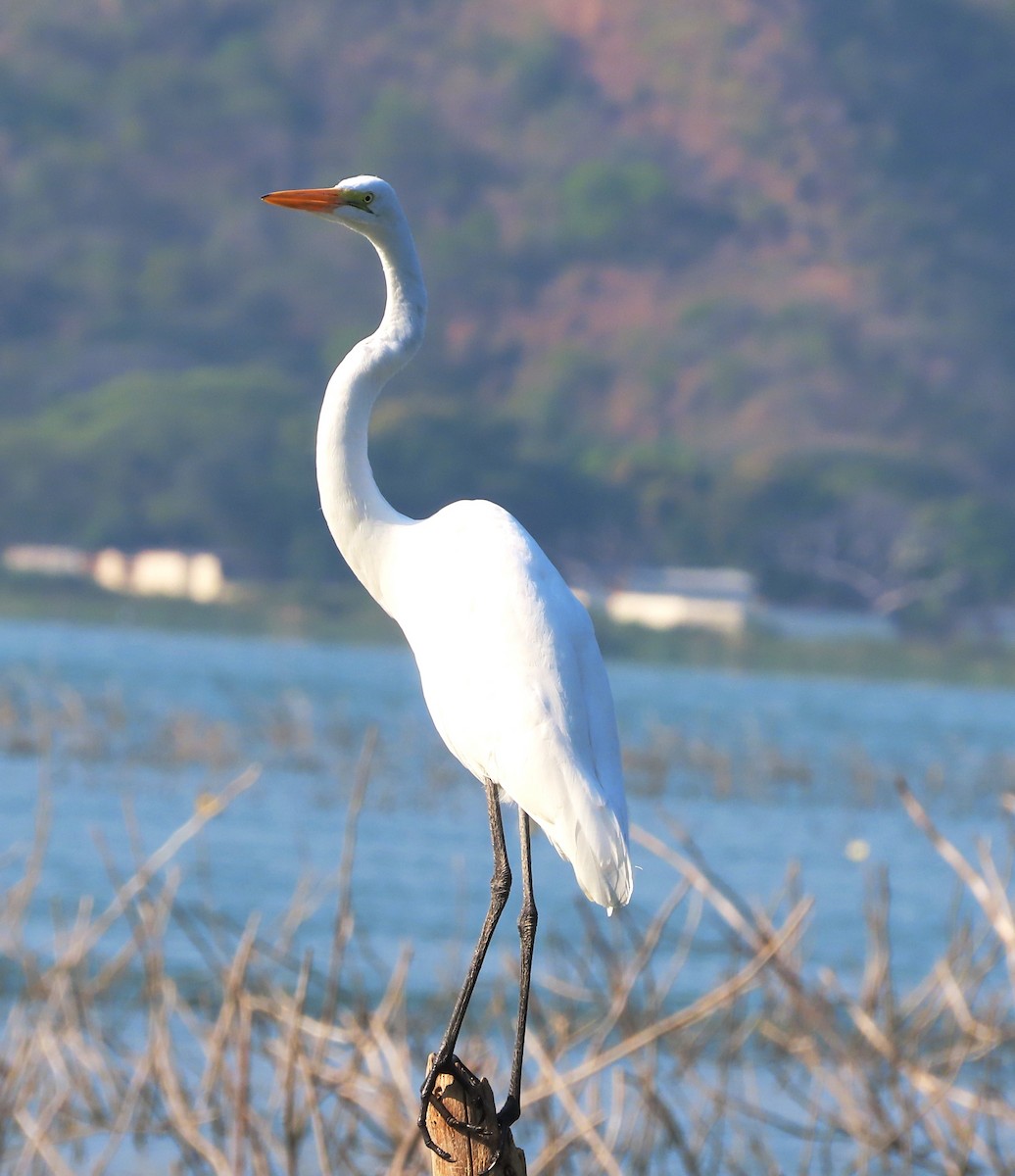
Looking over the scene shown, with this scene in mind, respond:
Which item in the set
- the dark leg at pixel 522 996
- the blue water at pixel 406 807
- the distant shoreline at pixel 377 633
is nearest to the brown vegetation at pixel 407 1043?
the blue water at pixel 406 807

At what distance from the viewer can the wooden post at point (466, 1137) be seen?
350cm

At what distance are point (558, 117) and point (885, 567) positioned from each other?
1641 inches

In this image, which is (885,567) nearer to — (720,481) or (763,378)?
(720,481)

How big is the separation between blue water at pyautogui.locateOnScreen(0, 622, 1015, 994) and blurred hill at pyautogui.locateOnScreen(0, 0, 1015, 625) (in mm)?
34653

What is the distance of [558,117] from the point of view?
105 m

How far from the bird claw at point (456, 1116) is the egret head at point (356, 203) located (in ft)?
5.16

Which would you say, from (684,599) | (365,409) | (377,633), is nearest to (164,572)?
(377,633)

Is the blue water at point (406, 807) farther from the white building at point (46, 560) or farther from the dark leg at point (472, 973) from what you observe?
the white building at point (46, 560)

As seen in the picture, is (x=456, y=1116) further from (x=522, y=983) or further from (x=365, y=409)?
(x=365, y=409)

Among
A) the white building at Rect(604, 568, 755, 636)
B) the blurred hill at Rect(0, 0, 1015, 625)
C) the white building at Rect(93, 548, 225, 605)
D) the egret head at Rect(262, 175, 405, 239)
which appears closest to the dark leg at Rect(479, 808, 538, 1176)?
the egret head at Rect(262, 175, 405, 239)

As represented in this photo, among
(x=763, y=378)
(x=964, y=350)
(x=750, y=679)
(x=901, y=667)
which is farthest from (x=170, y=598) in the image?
(x=964, y=350)

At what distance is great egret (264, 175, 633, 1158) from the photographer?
364 cm

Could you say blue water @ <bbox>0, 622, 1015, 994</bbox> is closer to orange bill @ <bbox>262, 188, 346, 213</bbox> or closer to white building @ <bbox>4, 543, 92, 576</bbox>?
orange bill @ <bbox>262, 188, 346, 213</bbox>

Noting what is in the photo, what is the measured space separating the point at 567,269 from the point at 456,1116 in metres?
96.7
